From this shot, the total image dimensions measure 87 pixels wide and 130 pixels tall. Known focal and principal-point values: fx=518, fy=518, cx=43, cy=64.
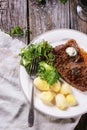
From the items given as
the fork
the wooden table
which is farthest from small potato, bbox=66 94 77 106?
the wooden table

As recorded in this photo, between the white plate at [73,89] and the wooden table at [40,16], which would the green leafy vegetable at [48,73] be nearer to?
the white plate at [73,89]

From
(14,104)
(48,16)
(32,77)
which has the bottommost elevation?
(14,104)

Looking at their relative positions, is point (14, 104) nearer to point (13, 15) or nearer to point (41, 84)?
→ point (41, 84)

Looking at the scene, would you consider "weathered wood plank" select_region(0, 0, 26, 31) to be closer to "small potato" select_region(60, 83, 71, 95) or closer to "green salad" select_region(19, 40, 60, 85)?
"green salad" select_region(19, 40, 60, 85)

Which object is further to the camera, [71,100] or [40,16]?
[40,16]

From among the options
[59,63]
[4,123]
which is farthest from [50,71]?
[4,123]

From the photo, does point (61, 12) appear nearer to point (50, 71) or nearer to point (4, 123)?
point (50, 71)

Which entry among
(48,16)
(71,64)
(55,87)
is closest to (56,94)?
(55,87)
